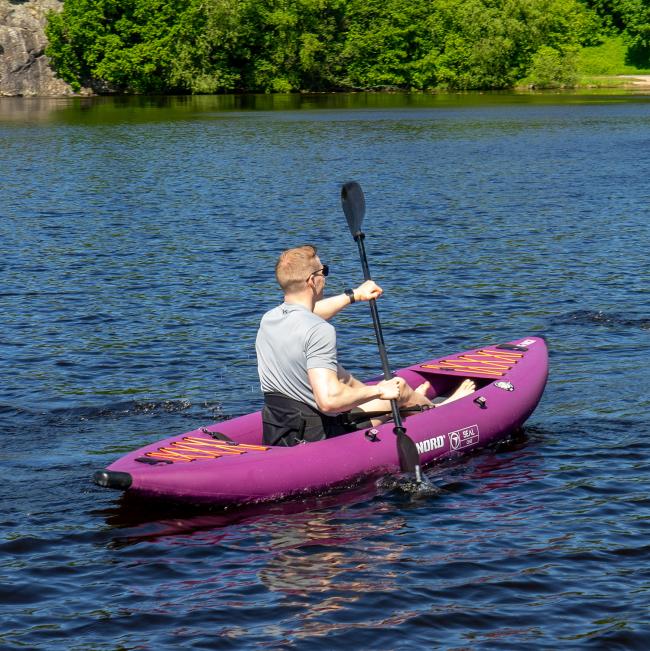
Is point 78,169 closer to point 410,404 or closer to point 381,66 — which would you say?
point 410,404

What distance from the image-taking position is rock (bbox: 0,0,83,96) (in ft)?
277

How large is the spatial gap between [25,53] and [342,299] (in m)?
80.5

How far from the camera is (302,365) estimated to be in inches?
357

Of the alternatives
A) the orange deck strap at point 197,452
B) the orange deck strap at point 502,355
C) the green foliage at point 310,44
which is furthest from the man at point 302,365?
the green foliage at point 310,44

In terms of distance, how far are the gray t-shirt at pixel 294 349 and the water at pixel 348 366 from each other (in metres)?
0.98

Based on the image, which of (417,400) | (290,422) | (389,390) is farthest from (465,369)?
(290,422)

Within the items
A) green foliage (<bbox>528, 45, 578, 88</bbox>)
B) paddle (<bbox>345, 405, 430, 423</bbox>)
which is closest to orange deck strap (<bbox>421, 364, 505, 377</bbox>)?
paddle (<bbox>345, 405, 430, 423</bbox>)

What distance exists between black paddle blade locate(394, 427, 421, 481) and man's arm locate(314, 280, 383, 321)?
115 centimetres

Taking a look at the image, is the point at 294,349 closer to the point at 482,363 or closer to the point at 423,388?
the point at 423,388

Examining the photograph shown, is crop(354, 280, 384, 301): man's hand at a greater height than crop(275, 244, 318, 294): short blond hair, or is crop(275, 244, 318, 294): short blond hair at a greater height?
crop(275, 244, 318, 294): short blond hair

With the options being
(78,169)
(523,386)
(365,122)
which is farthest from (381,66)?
(523,386)

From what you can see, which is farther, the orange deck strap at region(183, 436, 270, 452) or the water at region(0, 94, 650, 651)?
the orange deck strap at region(183, 436, 270, 452)

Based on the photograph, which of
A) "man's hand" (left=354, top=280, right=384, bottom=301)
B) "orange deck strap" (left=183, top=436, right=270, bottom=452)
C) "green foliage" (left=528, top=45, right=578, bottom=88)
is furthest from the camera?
"green foliage" (left=528, top=45, right=578, bottom=88)

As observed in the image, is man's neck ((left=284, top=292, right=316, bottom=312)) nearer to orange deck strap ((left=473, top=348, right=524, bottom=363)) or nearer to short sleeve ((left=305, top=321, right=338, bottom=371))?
short sleeve ((left=305, top=321, right=338, bottom=371))
